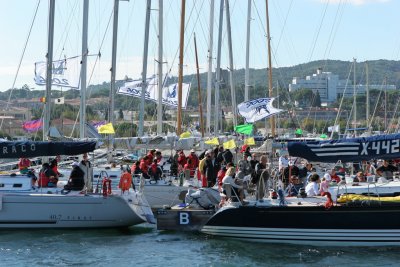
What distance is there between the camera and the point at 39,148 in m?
24.1

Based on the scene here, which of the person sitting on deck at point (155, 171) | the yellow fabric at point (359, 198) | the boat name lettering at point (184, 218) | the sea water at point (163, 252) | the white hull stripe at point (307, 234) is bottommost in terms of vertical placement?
the sea water at point (163, 252)

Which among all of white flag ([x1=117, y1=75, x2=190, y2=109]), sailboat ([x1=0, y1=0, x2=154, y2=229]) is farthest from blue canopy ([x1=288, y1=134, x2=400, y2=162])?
white flag ([x1=117, y1=75, x2=190, y2=109])

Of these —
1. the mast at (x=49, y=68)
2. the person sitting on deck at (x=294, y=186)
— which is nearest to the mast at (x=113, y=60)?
the mast at (x=49, y=68)

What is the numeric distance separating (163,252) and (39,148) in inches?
218

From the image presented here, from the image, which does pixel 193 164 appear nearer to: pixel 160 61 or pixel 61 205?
pixel 61 205

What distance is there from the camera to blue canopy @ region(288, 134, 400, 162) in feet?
65.8

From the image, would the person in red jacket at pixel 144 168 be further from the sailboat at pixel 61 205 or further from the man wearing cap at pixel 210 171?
the sailboat at pixel 61 205

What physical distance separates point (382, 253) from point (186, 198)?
6.03 meters

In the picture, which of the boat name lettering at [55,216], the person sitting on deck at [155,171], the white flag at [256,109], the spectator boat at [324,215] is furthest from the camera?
the white flag at [256,109]

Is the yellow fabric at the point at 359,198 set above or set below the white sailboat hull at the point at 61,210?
above

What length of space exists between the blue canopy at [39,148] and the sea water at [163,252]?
7.75ft

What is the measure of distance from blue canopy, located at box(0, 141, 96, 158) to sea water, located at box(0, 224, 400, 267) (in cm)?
236

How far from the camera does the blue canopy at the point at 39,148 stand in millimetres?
24062

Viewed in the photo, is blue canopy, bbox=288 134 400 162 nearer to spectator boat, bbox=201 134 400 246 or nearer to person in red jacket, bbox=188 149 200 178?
spectator boat, bbox=201 134 400 246
